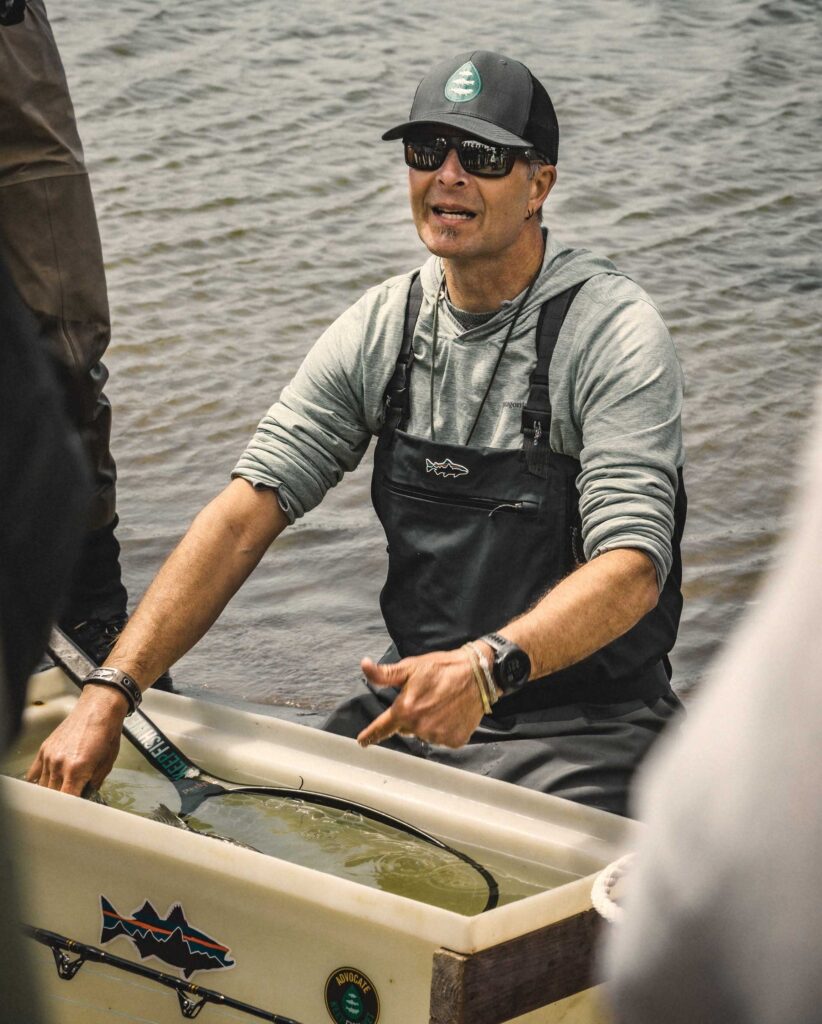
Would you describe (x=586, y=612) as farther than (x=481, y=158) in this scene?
No

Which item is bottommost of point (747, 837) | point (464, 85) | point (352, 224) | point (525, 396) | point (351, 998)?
point (352, 224)

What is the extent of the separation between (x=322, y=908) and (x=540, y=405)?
1059 millimetres

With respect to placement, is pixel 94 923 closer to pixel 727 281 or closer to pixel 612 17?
pixel 727 281

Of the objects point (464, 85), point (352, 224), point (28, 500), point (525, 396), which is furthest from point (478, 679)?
point (352, 224)

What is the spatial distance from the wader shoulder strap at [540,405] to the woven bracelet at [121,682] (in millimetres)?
810

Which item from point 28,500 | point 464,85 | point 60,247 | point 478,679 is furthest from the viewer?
point 60,247

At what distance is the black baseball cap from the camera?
316 centimetres

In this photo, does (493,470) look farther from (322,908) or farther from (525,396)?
(322,908)

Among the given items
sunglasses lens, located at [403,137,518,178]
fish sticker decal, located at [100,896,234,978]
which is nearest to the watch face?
fish sticker decal, located at [100,896,234,978]

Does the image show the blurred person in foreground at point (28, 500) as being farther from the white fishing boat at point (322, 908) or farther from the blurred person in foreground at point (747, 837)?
Answer: the white fishing boat at point (322, 908)

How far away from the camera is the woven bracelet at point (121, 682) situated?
296cm

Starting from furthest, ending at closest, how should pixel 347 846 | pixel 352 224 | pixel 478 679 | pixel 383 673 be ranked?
pixel 352 224, pixel 347 846, pixel 478 679, pixel 383 673

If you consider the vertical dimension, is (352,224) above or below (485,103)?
below

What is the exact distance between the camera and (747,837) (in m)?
1.07
